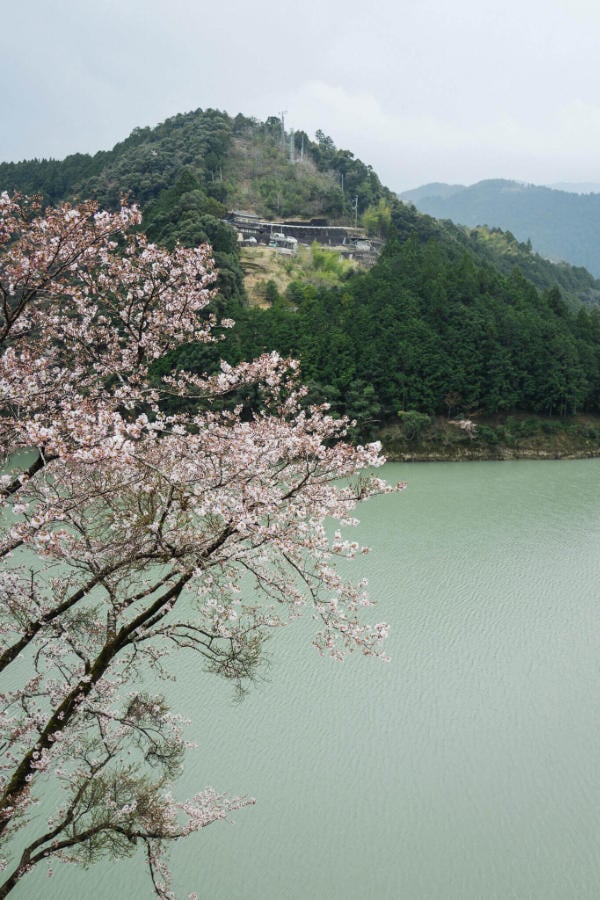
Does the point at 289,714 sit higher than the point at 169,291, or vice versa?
the point at 169,291

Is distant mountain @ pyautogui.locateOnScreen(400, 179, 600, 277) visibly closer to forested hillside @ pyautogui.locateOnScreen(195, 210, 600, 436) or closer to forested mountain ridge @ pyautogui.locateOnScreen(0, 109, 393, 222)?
forested mountain ridge @ pyautogui.locateOnScreen(0, 109, 393, 222)

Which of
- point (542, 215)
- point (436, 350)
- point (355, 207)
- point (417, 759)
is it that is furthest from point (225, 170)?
point (542, 215)

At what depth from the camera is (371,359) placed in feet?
66.5

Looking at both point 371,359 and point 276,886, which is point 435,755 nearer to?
point 276,886

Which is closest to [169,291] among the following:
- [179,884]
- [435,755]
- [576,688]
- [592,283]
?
[179,884]

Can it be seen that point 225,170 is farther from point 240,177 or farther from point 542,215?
point 542,215

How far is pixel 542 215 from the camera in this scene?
16212 centimetres

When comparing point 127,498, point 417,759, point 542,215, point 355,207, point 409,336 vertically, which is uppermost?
point 542,215

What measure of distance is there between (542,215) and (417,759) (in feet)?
606

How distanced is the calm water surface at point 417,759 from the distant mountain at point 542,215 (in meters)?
129

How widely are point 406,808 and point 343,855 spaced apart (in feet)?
2.36

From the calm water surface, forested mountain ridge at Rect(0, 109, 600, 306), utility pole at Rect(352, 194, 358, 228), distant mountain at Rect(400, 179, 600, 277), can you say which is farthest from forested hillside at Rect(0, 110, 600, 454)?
distant mountain at Rect(400, 179, 600, 277)

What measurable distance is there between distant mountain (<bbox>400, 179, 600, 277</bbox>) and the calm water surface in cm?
12932

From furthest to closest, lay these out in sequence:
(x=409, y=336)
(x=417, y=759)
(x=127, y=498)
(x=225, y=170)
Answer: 1. (x=225, y=170)
2. (x=409, y=336)
3. (x=417, y=759)
4. (x=127, y=498)
